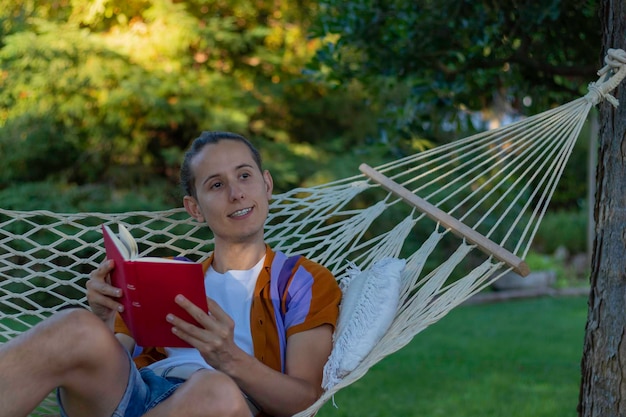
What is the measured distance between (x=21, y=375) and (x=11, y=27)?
232 inches

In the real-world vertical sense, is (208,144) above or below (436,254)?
above

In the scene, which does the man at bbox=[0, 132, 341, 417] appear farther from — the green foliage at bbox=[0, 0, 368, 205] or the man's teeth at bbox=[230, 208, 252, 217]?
the green foliage at bbox=[0, 0, 368, 205]

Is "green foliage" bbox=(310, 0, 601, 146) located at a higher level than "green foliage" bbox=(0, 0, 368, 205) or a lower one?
higher

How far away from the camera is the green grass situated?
3.45 m

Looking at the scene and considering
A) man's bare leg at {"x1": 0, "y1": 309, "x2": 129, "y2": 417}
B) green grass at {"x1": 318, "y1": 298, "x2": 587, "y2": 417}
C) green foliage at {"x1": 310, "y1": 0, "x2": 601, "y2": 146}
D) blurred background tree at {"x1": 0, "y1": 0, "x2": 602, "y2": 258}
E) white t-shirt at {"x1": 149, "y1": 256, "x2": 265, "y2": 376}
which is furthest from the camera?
blurred background tree at {"x1": 0, "y1": 0, "x2": 602, "y2": 258}

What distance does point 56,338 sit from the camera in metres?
1.57

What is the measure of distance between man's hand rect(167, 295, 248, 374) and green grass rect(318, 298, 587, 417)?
1799mm

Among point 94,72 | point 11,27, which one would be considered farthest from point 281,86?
point 11,27

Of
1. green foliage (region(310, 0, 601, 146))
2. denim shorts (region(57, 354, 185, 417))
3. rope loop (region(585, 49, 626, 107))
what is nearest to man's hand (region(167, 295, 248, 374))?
denim shorts (region(57, 354, 185, 417))

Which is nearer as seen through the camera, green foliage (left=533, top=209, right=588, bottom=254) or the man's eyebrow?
the man's eyebrow

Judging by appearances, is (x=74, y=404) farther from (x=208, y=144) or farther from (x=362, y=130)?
(x=362, y=130)

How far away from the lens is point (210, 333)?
161 cm

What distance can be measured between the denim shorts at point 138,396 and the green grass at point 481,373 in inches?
68.4

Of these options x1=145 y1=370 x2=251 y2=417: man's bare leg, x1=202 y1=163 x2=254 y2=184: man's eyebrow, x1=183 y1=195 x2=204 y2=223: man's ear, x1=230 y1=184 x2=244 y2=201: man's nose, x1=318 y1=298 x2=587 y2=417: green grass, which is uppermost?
x1=202 y1=163 x2=254 y2=184: man's eyebrow
